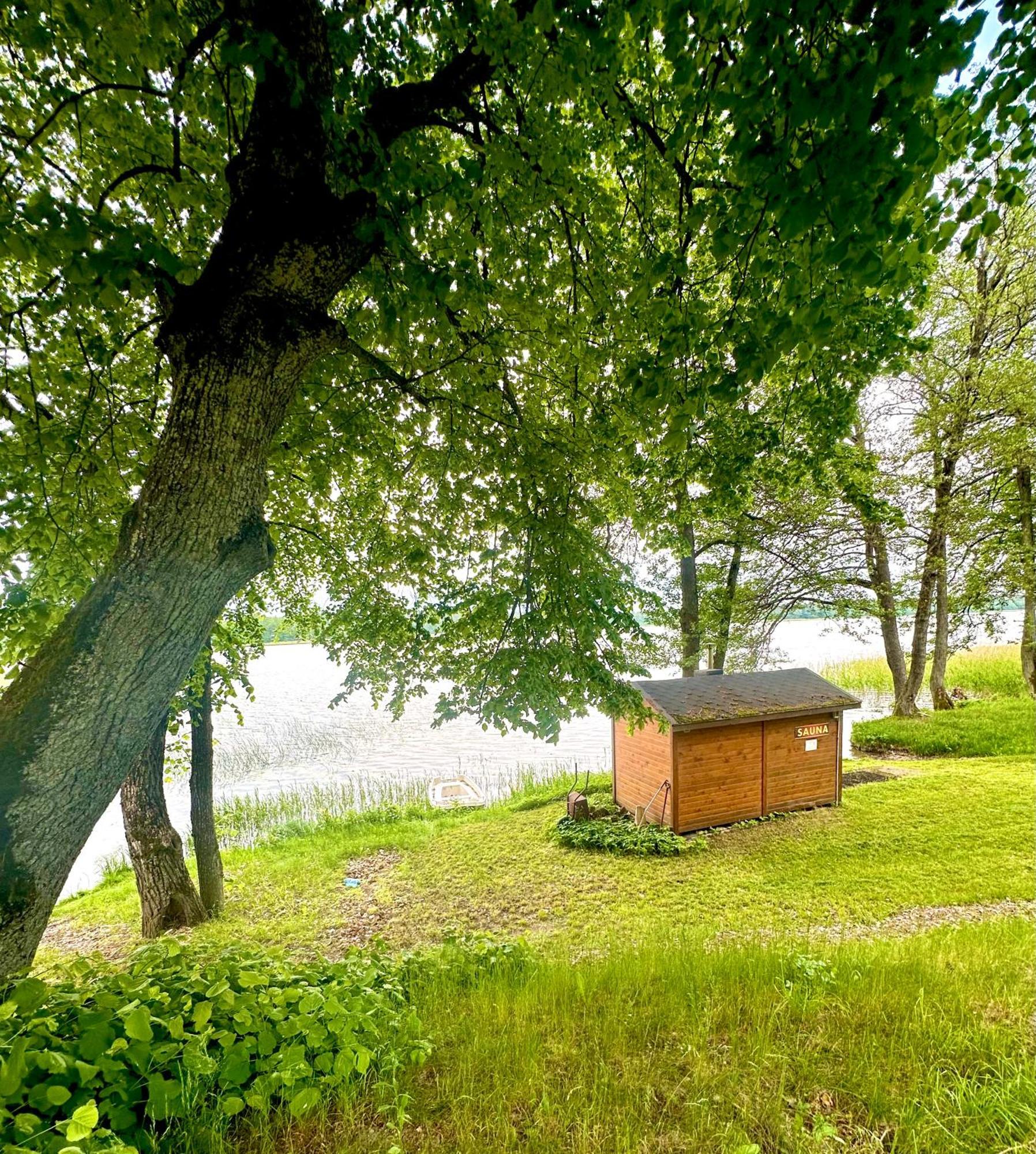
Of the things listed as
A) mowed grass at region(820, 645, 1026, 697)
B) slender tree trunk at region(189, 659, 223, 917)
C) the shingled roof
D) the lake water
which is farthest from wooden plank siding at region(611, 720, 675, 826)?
mowed grass at region(820, 645, 1026, 697)

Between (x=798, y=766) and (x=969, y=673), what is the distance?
11312 mm

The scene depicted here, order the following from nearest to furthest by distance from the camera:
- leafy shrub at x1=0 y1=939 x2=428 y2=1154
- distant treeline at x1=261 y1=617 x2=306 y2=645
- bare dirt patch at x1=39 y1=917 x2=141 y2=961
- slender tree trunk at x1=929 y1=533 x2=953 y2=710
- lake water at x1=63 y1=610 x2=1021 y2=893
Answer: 1. leafy shrub at x1=0 y1=939 x2=428 y2=1154
2. bare dirt patch at x1=39 y1=917 x2=141 y2=961
3. distant treeline at x1=261 y1=617 x2=306 y2=645
4. lake water at x1=63 y1=610 x2=1021 y2=893
5. slender tree trunk at x1=929 y1=533 x2=953 y2=710

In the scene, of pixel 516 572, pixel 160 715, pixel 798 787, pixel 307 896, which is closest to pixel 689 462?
pixel 516 572

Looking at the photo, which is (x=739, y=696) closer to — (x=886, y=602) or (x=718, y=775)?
(x=718, y=775)

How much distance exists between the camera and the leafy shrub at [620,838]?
789 cm

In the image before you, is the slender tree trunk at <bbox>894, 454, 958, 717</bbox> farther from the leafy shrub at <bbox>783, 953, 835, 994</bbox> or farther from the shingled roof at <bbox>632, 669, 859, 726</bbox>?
the leafy shrub at <bbox>783, 953, 835, 994</bbox>

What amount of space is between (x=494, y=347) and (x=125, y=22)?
2073 millimetres

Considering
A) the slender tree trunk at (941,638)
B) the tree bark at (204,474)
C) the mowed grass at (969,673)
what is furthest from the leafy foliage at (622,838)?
the mowed grass at (969,673)

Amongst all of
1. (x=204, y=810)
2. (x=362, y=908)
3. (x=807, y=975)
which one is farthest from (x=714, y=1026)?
(x=204, y=810)

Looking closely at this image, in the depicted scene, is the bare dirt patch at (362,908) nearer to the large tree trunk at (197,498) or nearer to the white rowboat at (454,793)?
the white rowboat at (454,793)

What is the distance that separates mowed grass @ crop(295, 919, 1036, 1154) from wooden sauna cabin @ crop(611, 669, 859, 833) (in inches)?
222

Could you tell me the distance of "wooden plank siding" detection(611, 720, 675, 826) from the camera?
28.3 ft

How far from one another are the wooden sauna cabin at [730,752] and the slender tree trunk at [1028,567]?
5.18 meters

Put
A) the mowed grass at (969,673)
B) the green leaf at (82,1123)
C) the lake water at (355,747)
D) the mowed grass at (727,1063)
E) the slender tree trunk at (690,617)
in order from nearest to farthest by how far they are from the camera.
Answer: the green leaf at (82,1123) < the mowed grass at (727,1063) < the lake water at (355,747) < the slender tree trunk at (690,617) < the mowed grass at (969,673)
